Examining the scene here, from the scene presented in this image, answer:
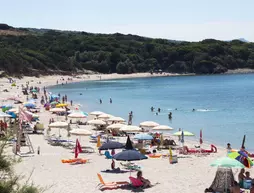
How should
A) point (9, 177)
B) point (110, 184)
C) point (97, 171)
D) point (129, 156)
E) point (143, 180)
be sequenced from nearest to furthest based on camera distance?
1. point (9, 177)
2. point (143, 180)
3. point (110, 184)
4. point (129, 156)
5. point (97, 171)

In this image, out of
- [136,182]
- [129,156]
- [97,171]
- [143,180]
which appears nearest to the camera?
[136,182]

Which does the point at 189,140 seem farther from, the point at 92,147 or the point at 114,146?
the point at 114,146

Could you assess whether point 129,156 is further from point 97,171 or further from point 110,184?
point 97,171

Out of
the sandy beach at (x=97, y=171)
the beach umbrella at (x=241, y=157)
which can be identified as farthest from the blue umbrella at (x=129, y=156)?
the beach umbrella at (x=241, y=157)

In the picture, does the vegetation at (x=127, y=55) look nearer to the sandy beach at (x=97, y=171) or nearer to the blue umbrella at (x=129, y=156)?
the sandy beach at (x=97, y=171)

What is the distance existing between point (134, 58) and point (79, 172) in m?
126

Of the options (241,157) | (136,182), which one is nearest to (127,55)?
(241,157)

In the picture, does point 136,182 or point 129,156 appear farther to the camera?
point 129,156

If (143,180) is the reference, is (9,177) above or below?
above

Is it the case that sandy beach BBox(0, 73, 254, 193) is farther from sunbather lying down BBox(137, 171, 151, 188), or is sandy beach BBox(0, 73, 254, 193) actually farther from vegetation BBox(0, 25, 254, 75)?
vegetation BBox(0, 25, 254, 75)

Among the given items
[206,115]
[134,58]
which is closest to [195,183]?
[206,115]

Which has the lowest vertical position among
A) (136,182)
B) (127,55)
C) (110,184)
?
(110,184)

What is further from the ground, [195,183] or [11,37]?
[11,37]

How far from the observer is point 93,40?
15338cm
